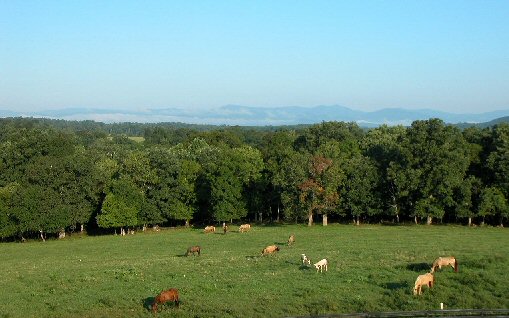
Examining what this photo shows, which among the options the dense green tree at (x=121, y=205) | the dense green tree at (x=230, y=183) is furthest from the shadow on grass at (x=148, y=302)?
the dense green tree at (x=230, y=183)

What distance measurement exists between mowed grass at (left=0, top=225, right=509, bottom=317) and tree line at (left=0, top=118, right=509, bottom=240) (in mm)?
14703

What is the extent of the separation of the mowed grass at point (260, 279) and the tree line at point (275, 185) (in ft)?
48.2

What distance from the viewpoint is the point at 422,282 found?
25.7m

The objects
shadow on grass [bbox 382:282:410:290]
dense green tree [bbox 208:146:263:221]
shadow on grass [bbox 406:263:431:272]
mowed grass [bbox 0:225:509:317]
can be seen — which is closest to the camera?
mowed grass [bbox 0:225:509:317]

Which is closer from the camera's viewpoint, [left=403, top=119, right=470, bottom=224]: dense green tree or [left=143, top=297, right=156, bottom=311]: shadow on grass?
[left=143, top=297, right=156, bottom=311]: shadow on grass

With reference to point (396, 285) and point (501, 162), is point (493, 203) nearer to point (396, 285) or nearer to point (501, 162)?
point (501, 162)

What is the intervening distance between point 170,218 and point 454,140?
3944cm

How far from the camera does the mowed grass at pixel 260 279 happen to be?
78.9ft

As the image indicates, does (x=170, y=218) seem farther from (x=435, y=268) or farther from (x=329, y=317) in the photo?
(x=329, y=317)

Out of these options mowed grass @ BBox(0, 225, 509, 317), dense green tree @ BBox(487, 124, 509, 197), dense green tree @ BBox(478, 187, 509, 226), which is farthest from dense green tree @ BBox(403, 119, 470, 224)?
mowed grass @ BBox(0, 225, 509, 317)

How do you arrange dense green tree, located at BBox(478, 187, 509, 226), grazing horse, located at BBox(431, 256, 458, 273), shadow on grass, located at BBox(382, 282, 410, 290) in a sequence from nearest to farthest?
1. shadow on grass, located at BBox(382, 282, 410, 290)
2. grazing horse, located at BBox(431, 256, 458, 273)
3. dense green tree, located at BBox(478, 187, 509, 226)

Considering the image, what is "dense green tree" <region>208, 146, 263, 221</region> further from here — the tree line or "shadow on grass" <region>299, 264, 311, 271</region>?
"shadow on grass" <region>299, 264, 311, 271</region>

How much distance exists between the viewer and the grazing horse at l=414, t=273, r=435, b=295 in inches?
999

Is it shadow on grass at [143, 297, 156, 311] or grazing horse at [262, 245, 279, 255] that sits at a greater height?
shadow on grass at [143, 297, 156, 311]
